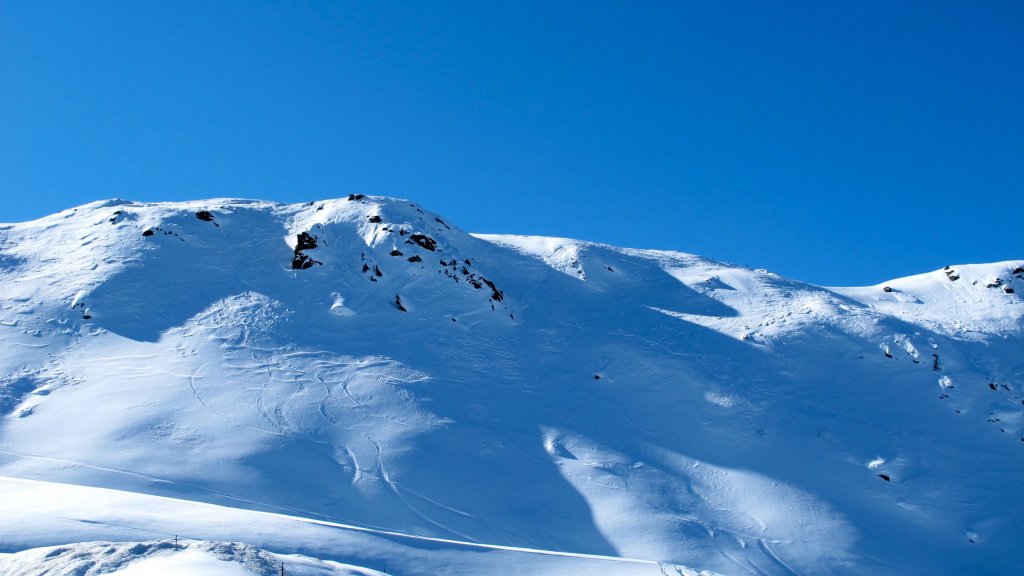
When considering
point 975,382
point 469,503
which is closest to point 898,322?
point 975,382

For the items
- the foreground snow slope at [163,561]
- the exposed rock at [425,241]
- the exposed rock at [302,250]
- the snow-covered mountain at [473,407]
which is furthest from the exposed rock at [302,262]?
the foreground snow slope at [163,561]

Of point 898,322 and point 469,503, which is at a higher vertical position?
point 898,322

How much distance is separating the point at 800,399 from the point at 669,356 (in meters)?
4.40

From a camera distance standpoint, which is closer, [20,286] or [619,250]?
[20,286]

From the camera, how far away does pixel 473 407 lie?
20.8 metres

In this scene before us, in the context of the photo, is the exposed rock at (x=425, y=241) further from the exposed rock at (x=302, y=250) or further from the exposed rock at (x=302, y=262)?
the exposed rock at (x=302, y=262)

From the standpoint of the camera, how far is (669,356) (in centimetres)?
2505

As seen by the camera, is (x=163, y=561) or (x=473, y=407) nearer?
(x=163, y=561)

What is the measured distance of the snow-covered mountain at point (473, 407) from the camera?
47.9 ft

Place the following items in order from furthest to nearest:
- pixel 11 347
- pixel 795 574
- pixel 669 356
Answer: pixel 669 356 → pixel 11 347 → pixel 795 574

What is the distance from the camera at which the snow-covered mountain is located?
14.6 meters

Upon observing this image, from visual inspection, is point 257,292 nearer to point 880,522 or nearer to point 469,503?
point 469,503

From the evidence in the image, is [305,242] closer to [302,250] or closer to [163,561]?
[302,250]

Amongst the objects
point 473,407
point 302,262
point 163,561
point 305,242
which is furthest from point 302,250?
point 163,561
